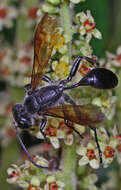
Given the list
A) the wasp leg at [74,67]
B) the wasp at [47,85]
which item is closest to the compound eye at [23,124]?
the wasp at [47,85]

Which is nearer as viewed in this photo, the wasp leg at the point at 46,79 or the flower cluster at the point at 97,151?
the flower cluster at the point at 97,151

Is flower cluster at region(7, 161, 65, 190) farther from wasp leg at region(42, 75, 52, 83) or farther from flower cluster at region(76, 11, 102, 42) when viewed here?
flower cluster at region(76, 11, 102, 42)

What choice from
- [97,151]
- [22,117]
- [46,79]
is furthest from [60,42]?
[97,151]

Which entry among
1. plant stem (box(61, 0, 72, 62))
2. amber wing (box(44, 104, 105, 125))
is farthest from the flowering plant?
amber wing (box(44, 104, 105, 125))

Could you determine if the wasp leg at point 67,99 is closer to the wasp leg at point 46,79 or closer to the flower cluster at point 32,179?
the wasp leg at point 46,79

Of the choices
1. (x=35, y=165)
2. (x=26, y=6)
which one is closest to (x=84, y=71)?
(x=35, y=165)

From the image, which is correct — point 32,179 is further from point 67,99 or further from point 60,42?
point 60,42

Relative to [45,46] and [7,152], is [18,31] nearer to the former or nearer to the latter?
[7,152]
